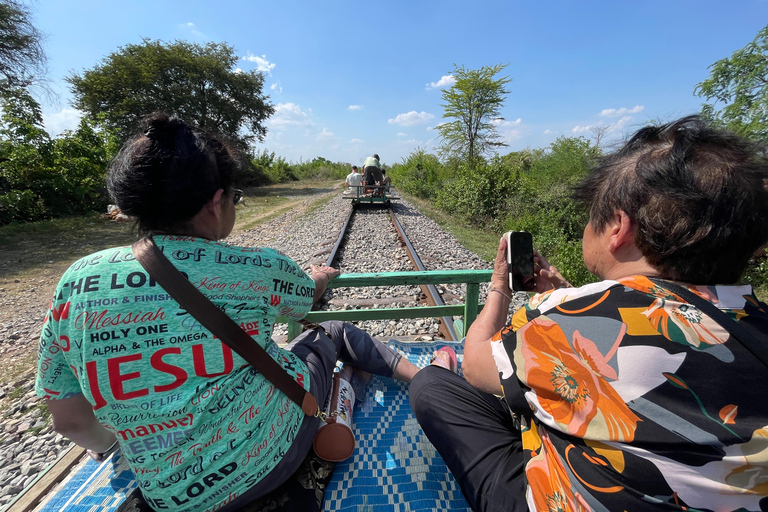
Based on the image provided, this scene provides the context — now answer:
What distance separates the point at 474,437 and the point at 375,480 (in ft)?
1.78

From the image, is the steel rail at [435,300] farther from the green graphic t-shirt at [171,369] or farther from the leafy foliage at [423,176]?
the leafy foliage at [423,176]

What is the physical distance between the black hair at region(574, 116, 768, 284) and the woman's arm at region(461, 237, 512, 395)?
55cm

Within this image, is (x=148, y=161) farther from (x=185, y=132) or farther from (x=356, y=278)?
(x=356, y=278)

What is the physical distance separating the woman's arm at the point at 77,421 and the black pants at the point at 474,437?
1.26 metres

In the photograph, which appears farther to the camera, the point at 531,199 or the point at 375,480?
the point at 531,199

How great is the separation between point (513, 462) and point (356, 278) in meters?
1.13

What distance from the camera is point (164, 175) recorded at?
3.63ft

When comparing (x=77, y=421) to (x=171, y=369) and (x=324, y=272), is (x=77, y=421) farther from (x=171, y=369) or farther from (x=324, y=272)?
(x=324, y=272)

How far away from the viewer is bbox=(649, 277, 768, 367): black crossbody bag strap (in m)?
0.77

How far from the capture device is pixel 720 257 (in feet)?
3.03

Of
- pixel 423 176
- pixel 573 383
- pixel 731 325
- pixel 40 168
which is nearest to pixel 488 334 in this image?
pixel 573 383

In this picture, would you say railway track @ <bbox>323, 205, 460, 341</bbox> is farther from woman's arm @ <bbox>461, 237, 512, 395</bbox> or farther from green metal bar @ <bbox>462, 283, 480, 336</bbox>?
woman's arm @ <bbox>461, 237, 512, 395</bbox>

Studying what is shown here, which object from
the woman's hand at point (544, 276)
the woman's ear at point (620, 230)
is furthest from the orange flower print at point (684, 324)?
the woman's hand at point (544, 276)

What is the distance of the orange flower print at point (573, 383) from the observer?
0.83 metres
